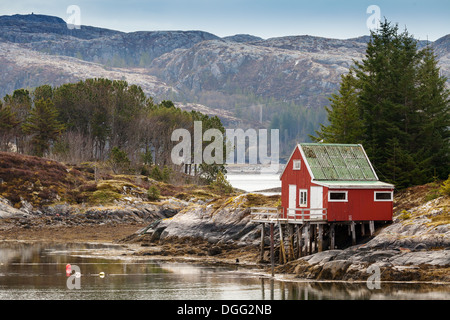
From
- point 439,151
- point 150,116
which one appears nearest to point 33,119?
point 150,116

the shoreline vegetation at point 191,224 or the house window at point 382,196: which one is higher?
the house window at point 382,196

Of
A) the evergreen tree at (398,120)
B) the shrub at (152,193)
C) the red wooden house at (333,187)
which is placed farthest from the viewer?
the shrub at (152,193)

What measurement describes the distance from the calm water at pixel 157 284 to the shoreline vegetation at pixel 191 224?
225 centimetres

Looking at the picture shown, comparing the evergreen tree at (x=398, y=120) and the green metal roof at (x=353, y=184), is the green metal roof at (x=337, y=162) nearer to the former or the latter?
the green metal roof at (x=353, y=184)

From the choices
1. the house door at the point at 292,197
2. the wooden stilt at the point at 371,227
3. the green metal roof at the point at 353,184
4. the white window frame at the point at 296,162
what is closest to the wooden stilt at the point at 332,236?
the wooden stilt at the point at 371,227

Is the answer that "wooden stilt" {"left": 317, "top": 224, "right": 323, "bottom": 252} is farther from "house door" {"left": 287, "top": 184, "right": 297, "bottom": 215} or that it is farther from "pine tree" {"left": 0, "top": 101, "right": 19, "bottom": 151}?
"pine tree" {"left": 0, "top": 101, "right": 19, "bottom": 151}

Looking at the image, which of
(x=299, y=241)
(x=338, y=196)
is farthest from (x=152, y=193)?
(x=338, y=196)

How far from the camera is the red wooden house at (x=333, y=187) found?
158 feet

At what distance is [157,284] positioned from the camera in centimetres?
4247

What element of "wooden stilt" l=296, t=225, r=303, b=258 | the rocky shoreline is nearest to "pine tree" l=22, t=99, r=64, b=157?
the rocky shoreline

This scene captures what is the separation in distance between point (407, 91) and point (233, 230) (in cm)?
2037

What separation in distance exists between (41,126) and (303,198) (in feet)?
248
